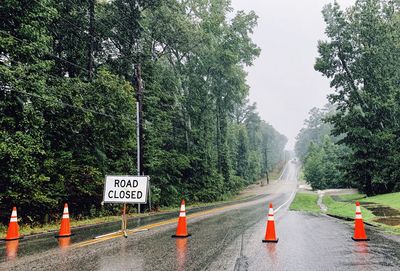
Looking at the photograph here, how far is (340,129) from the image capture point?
29312 mm

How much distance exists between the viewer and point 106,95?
1853 cm

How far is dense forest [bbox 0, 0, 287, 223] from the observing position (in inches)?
532

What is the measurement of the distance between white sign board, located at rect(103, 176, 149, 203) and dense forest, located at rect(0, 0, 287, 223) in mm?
5247

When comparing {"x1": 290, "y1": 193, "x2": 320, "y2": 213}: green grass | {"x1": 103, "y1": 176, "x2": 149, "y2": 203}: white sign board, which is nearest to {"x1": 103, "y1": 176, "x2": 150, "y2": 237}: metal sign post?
{"x1": 103, "y1": 176, "x2": 149, "y2": 203}: white sign board

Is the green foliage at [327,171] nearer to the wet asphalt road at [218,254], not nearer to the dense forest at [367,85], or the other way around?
the dense forest at [367,85]

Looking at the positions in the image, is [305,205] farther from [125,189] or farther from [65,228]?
[65,228]

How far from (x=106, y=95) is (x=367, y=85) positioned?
23662 mm

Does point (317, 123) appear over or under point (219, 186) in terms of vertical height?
over

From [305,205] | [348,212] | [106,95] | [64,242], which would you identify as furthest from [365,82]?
[64,242]

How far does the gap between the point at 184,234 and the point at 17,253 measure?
385 centimetres

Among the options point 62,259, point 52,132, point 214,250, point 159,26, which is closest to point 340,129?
point 159,26

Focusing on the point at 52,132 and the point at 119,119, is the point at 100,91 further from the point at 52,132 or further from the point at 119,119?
the point at 52,132

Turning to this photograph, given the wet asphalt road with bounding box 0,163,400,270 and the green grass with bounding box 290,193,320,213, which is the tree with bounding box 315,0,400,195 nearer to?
the green grass with bounding box 290,193,320,213

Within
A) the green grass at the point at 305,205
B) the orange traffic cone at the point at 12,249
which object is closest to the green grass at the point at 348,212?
the green grass at the point at 305,205
